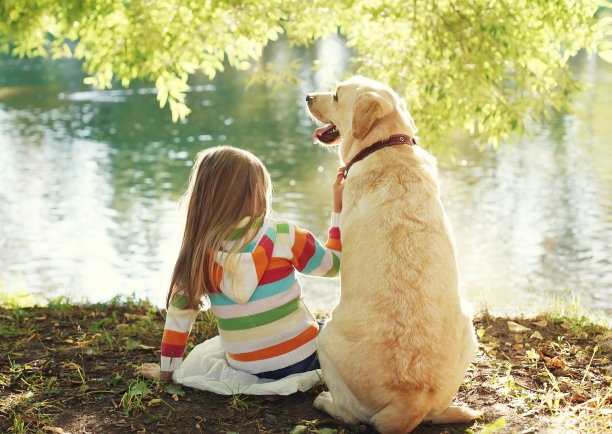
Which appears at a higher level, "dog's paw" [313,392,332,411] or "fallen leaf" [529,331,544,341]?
"dog's paw" [313,392,332,411]

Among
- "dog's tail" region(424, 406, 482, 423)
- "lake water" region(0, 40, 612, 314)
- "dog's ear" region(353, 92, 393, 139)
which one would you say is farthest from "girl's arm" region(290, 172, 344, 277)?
"dog's tail" region(424, 406, 482, 423)

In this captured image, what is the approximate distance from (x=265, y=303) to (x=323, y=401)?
2.09 feet

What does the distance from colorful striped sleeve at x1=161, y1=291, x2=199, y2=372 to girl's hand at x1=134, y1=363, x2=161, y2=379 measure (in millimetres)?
149

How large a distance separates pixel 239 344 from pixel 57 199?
1070cm

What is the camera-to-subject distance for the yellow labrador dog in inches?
112

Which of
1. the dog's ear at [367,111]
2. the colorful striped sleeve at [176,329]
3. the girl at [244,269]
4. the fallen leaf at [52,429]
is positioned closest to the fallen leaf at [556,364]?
the girl at [244,269]

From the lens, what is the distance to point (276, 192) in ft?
42.7

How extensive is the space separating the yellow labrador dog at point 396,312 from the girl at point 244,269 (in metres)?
0.31

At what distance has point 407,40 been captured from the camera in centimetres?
635

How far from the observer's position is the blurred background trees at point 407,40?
5793 mm

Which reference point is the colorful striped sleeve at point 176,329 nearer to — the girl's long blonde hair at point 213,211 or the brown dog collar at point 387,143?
the girl's long blonde hair at point 213,211

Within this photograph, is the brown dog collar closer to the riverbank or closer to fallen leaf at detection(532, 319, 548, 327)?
the riverbank

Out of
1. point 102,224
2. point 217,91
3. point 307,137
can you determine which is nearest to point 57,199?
point 102,224

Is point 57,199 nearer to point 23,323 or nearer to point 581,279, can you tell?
point 23,323
